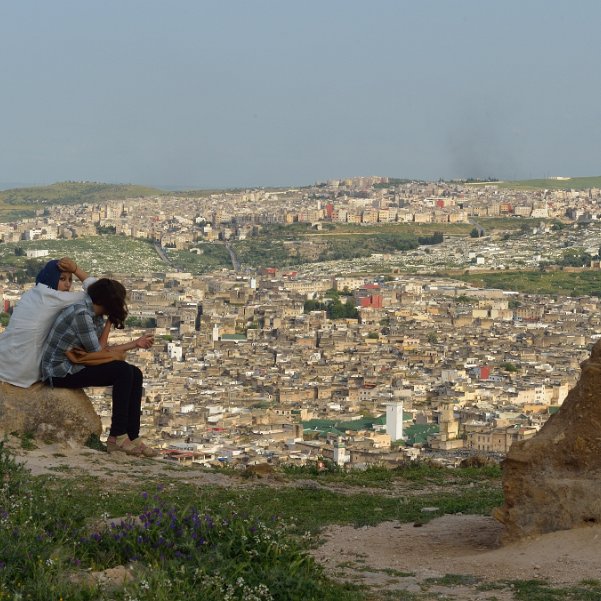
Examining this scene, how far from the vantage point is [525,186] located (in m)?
157

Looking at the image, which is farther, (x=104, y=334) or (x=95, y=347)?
(x=104, y=334)

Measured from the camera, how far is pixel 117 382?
9352 millimetres

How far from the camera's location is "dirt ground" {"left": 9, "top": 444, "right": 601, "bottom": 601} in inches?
248

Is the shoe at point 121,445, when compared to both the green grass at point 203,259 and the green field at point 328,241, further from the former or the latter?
the green field at point 328,241

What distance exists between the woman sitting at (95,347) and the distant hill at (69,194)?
5312 inches

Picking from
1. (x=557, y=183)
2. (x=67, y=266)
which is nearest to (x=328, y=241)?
(x=557, y=183)

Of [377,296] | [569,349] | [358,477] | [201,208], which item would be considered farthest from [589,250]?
[358,477]

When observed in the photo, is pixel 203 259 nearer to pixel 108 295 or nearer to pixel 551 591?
pixel 108 295

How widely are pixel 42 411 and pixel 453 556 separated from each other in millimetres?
3664

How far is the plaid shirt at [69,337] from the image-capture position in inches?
362

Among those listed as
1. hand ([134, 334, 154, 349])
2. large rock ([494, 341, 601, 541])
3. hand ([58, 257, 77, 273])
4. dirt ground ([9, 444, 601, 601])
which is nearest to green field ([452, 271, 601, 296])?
hand ([58, 257, 77, 273])

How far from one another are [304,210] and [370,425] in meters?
89.9

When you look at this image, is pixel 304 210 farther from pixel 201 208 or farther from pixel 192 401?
pixel 192 401

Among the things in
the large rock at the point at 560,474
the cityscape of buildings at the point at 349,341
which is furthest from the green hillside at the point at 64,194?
the large rock at the point at 560,474
